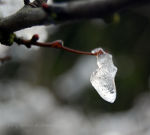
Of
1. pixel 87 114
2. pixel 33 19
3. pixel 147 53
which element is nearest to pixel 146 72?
pixel 147 53

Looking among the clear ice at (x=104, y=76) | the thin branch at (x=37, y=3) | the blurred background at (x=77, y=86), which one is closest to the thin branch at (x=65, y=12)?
the thin branch at (x=37, y=3)

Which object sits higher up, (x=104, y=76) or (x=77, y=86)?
(x=104, y=76)

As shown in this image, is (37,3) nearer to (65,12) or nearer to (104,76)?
(65,12)

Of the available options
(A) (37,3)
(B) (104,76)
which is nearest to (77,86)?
(B) (104,76)

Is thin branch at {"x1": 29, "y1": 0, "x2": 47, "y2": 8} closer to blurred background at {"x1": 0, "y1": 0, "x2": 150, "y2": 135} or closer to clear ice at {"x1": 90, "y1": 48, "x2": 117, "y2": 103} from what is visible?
clear ice at {"x1": 90, "y1": 48, "x2": 117, "y2": 103}

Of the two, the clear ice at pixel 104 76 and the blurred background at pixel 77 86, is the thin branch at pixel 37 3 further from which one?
the blurred background at pixel 77 86

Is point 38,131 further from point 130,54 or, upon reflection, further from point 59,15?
point 59,15

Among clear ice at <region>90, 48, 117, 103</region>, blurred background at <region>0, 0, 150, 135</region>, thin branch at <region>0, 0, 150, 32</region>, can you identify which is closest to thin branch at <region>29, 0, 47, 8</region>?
thin branch at <region>0, 0, 150, 32</region>
